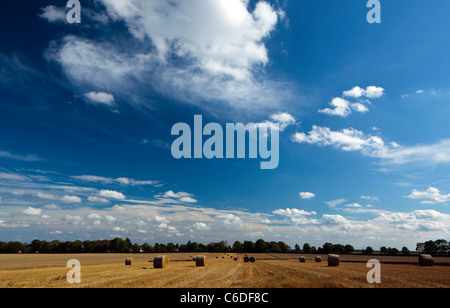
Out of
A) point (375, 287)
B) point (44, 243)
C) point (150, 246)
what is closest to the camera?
point (375, 287)

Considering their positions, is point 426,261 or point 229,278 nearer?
point 229,278

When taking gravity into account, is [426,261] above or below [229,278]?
below

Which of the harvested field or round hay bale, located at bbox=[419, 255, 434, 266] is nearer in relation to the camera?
the harvested field

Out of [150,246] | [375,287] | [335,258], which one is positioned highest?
[375,287]

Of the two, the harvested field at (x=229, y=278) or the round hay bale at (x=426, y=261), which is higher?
the harvested field at (x=229, y=278)

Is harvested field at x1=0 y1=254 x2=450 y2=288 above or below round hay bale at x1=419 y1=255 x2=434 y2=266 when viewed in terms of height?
above

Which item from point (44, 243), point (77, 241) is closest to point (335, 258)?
point (77, 241)

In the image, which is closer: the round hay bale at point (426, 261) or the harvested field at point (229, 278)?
the harvested field at point (229, 278)
